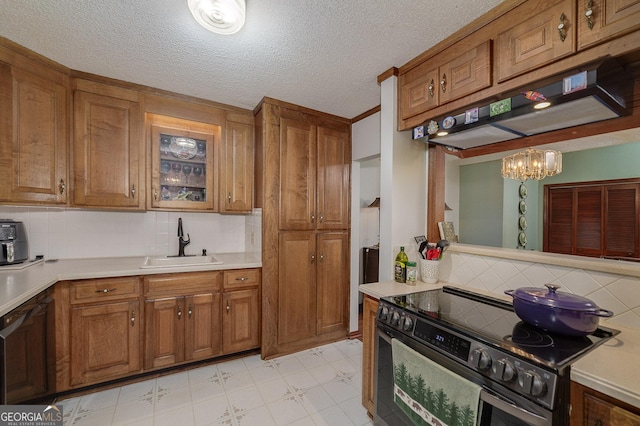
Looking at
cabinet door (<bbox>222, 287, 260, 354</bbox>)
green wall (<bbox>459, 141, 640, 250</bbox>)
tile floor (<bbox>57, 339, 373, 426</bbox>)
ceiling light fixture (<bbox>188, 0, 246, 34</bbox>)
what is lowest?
tile floor (<bbox>57, 339, 373, 426</bbox>)

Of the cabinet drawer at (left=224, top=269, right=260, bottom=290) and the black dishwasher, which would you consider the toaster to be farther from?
the cabinet drawer at (left=224, top=269, right=260, bottom=290)

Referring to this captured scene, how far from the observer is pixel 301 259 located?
102 inches

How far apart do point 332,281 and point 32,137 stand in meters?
2.64

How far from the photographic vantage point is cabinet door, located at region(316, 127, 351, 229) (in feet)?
8.87

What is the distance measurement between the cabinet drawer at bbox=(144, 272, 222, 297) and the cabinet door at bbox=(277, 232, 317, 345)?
59cm

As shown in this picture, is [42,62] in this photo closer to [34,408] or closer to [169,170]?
[169,170]

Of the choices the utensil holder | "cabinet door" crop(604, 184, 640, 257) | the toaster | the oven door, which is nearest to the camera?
the oven door

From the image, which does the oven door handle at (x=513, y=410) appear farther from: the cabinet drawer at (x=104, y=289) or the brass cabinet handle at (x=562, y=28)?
the cabinet drawer at (x=104, y=289)

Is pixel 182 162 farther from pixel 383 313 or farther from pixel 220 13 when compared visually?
pixel 383 313

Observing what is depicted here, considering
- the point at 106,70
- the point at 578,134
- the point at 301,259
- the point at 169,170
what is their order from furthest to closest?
the point at 301,259
the point at 169,170
the point at 106,70
the point at 578,134

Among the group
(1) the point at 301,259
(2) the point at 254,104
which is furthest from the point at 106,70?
(1) the point at 301,259

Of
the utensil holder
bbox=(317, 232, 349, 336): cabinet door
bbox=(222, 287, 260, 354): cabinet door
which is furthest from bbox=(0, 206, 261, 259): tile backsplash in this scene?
the utensil holder

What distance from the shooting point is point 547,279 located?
53.5 inches

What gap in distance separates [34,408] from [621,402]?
2.58 meters
